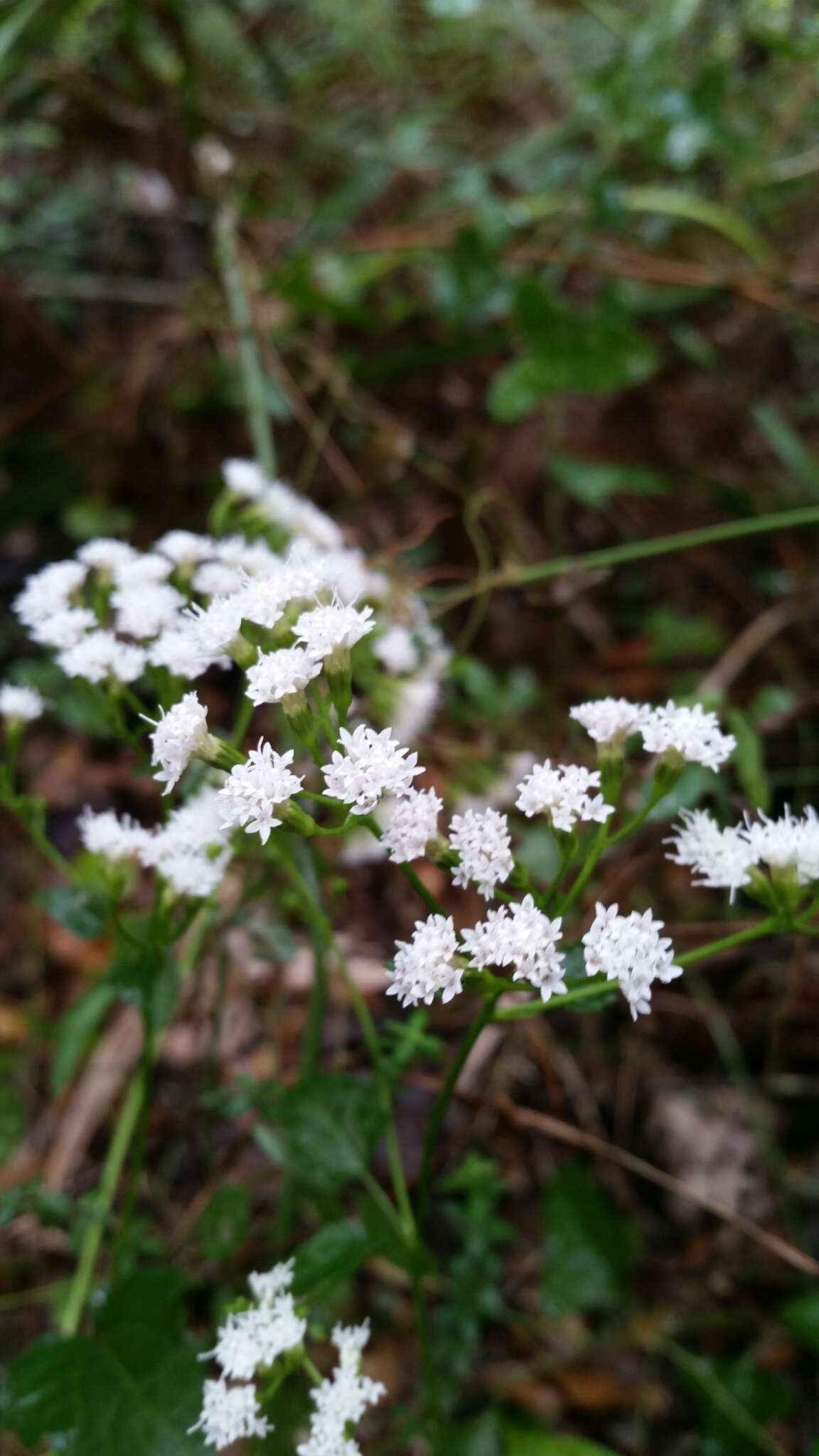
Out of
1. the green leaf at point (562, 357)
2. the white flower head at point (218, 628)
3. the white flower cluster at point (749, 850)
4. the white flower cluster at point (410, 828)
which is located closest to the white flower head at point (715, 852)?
the white flower cluster at point (749, 850)

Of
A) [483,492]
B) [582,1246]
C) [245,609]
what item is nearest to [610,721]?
[245,609]

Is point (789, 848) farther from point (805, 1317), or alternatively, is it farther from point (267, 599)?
point (805, 1317)

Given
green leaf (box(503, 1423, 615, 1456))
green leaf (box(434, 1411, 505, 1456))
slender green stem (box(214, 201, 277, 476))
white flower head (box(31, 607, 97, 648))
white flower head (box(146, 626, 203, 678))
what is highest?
slender green stem (box(214, 201, 277, 476))

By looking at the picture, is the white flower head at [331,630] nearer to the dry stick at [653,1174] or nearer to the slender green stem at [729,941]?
the slender green stem at [729,941]

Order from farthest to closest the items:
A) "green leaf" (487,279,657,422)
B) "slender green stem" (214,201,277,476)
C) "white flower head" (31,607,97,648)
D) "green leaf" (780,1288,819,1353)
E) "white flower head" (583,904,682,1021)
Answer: "green leaf" (487,279,657,422) → "slender green stem" (214,201,277,476) → "green leaf" (780,1288,819,1353) → "white flower head" (31,607,97,648) → "white flower head" (583,904,682,1021)

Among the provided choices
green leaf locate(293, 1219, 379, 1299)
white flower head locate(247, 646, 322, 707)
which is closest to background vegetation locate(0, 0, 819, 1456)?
green leaf locate(293, 1219, 379, 1299)

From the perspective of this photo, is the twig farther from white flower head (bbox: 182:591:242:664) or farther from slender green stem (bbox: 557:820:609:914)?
white flower head (bbox: 182:591:242:664)

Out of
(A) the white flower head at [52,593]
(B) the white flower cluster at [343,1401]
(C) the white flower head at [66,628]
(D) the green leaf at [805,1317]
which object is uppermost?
(A) the white flower head at [52,593]
